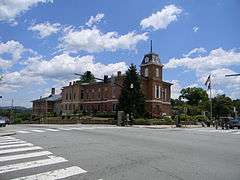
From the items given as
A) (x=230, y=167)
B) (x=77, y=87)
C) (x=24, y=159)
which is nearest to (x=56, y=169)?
(x=24, y=159)

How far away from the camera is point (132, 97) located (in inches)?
2813

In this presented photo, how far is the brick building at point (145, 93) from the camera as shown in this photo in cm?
8569

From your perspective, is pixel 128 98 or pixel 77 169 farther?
pixel 128 98

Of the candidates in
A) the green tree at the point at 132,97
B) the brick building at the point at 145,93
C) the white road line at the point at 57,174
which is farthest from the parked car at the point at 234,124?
the white road line at the point at 57,174

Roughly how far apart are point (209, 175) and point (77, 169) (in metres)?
3.38

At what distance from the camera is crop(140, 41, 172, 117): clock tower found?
85250mm

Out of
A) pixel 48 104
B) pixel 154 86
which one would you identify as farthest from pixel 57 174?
pixel 48 104

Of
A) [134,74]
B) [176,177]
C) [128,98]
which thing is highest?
[134,74]

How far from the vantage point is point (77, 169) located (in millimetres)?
10039

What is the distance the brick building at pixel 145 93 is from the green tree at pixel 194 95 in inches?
1866

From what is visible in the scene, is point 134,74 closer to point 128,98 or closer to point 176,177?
point 128,98

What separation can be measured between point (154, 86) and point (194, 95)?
184 ft

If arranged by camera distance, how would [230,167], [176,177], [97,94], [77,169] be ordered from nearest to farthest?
[176,177]
[77,169]
[230,167]
[97,94]

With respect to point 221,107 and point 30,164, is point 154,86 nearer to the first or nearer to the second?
point 221,107
